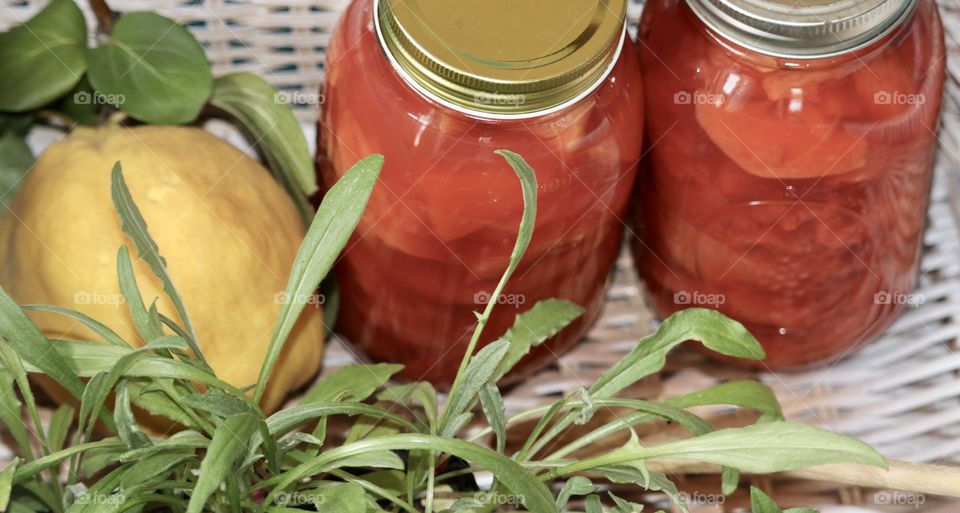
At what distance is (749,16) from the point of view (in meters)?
0.52

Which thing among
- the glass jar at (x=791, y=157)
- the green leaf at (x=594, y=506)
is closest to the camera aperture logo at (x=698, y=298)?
the glass jar at (x=791, y=157)

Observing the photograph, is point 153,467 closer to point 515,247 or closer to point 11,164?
point 515,247

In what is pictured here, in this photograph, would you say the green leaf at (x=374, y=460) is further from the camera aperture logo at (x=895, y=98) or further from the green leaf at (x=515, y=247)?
the camera aperture logo at (x=895, y=98)

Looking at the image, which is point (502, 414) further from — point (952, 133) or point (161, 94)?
point (952, 133)

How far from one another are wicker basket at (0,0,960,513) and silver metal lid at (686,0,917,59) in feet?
0.58

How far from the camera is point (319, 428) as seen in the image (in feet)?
1.58

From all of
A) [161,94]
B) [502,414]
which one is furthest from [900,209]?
[161,94]

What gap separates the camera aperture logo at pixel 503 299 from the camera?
22.9 inches

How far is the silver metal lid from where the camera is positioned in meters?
0.51

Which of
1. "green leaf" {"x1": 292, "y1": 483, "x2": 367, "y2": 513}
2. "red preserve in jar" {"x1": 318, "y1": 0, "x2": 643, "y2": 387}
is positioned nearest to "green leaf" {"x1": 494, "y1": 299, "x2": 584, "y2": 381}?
"red preserve in jar" {"x1": 318, "y1": 0, "x2": 643, "y2": 387}

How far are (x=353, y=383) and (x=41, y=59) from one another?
0.86ft

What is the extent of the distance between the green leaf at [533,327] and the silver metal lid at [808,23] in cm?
15

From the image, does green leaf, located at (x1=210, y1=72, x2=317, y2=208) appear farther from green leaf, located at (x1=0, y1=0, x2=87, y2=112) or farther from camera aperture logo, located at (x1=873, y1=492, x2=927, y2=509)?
camera aperture logo, located at (x1=873, y1=492, x2=927, y2=509)

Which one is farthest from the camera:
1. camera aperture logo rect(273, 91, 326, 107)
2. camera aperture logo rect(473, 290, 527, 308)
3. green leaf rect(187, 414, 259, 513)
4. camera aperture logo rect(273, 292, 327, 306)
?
camera aperture logo rect(273, 91, 326, 107)
